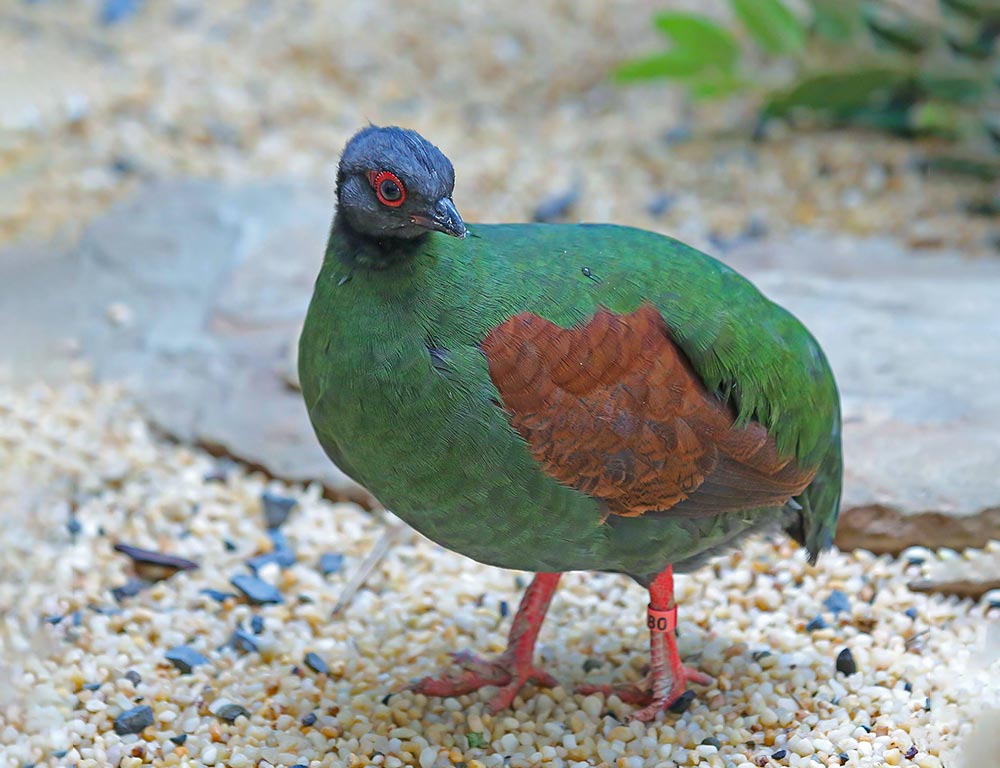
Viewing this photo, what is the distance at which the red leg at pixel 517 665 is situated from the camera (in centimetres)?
343

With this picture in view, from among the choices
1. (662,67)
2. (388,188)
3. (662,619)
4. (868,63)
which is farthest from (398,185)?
(868,63)

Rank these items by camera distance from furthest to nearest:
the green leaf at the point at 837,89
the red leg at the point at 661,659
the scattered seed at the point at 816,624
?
the green leaf at the point at 837,89
the scattered seed at the point at 816,624
the red leg at the point at 661,659

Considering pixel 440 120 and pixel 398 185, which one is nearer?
pixel 398 185

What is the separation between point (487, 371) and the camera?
276 centimetres

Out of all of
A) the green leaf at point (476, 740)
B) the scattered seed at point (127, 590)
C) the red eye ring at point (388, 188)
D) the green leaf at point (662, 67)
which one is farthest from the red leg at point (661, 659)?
the green leaf at point (662, 67)

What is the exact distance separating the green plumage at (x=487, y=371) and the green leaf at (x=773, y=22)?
11.6 feet

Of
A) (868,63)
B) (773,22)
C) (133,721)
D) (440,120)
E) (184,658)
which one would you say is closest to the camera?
(133,721)

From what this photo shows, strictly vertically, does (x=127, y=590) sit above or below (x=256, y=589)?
below

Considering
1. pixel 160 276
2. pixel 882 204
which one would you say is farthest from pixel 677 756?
pixel 882 204

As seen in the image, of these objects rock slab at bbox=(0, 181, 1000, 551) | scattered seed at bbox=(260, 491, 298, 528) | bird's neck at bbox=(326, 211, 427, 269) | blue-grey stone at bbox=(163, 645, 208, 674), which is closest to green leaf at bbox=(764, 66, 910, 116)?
rock slab at bbox=(0, 181, 1000, 551)

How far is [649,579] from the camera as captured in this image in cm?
317

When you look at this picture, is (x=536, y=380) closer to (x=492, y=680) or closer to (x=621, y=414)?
(x=621, y=414)

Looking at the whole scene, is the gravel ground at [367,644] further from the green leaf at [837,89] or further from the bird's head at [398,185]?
the green leaf at [837,89]

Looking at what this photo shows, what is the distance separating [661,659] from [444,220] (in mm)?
1415
